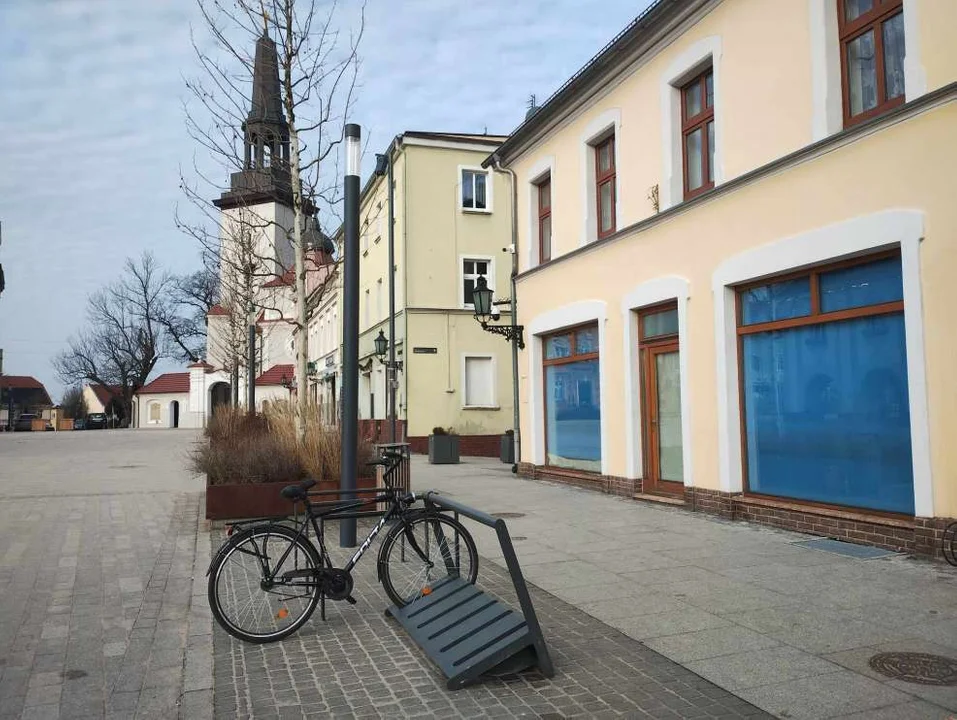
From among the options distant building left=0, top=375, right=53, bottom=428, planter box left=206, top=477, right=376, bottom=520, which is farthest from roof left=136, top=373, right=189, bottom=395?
planter box left=206, top=477, right=376, bottom=520

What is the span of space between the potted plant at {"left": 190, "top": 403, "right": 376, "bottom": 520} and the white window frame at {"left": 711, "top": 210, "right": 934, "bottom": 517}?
4.60 metres

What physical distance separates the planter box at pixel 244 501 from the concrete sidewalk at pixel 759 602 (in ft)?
8.79

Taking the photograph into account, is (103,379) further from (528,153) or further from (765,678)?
(765,678)

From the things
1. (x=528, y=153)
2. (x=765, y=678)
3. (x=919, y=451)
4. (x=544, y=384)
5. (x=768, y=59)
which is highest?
(x=528, y=153)

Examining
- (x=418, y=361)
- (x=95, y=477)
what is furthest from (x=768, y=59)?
(x=418, y=361)

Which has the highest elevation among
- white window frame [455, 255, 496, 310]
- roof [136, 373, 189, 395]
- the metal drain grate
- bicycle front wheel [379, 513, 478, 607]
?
white window frame [455, 255, 496, 310]

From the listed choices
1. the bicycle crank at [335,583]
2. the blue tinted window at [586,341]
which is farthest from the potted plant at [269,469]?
the blue tinted window at [586,341]

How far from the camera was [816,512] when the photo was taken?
Answer: 28.4 ft

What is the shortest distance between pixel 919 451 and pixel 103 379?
77.7 meters

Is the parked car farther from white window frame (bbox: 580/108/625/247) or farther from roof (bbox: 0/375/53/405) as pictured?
white window frame (bbox: 580/108/625/247)

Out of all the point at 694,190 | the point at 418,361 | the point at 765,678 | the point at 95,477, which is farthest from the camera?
the point at 418,361

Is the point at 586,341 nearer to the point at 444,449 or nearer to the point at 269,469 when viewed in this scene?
the point at 269,469

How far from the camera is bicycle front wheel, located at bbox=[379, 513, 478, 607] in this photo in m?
5.71

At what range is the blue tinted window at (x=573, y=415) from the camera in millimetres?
13898
